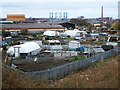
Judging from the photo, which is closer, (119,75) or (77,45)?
(119,75)

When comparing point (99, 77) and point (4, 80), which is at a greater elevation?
point (4, 80)

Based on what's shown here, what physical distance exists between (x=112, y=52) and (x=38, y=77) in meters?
7.28

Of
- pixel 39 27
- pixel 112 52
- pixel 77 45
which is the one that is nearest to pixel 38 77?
pixel 112 52

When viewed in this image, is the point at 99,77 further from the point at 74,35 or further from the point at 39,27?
the point at 39,27

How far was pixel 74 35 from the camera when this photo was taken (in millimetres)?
27734

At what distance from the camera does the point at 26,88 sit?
5211 millimetres

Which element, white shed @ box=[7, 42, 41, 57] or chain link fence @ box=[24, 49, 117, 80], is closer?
chain link fence @ box=[24, 49, 117, 80]

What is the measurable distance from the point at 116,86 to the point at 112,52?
24.5ft

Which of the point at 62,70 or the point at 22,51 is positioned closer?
the point at 62,70

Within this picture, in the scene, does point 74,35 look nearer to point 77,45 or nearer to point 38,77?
point 77,45

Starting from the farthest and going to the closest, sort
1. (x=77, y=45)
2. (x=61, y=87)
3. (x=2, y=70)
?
(x=77, y=45) < (x=61, y=87) < (x=2, y=70)

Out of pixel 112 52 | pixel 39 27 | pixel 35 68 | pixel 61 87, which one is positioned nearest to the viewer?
pixel 61 87

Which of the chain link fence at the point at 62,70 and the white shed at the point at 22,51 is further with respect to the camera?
the white shed at the point at 22,51

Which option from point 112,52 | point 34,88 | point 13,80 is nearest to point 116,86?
point 34,88
